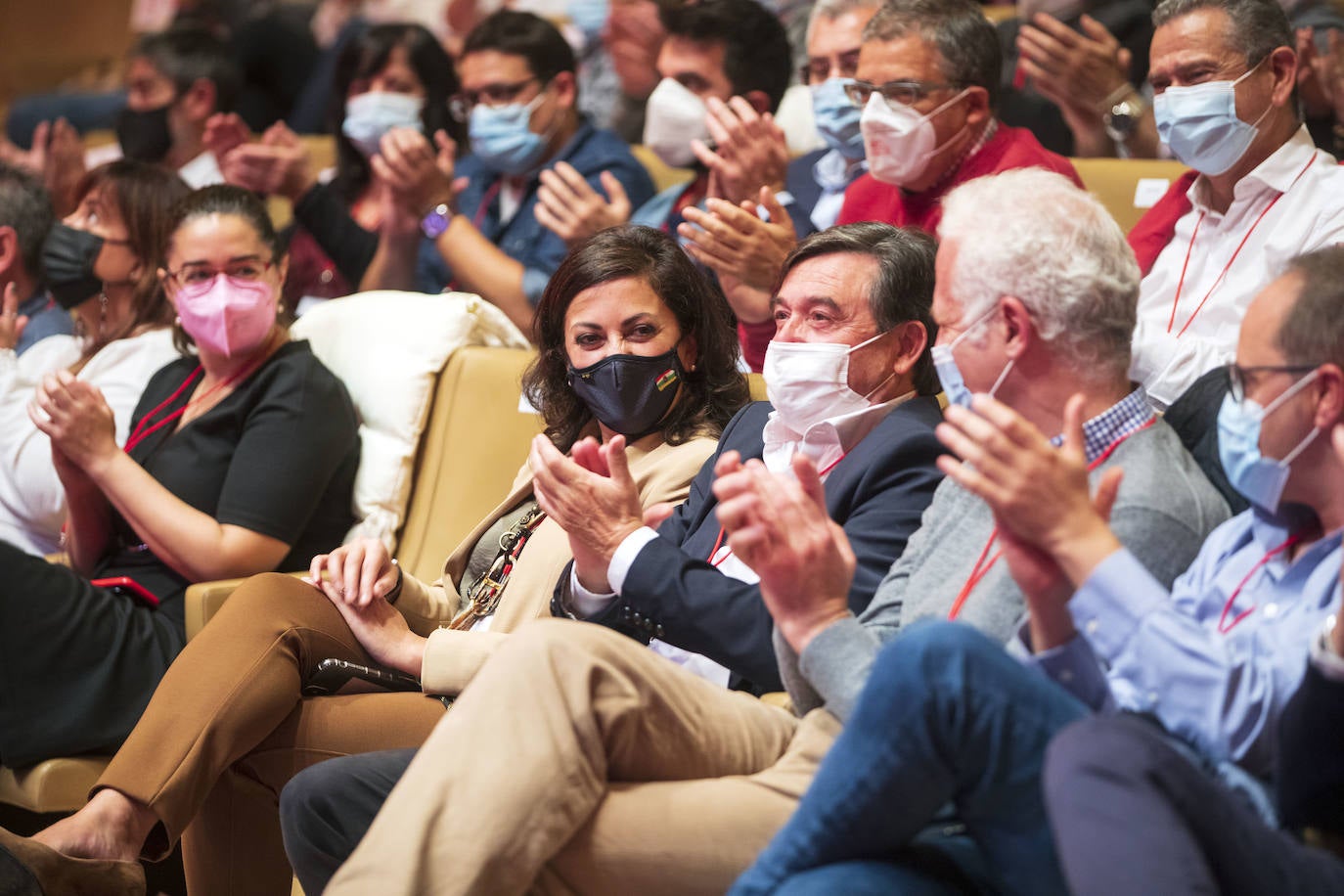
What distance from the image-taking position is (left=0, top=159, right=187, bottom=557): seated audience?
132 inches

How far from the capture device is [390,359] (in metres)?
3.26

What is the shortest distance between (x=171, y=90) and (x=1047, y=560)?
4411 millimetres

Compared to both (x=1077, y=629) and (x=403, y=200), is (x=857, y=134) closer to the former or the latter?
(x=403, y=200)

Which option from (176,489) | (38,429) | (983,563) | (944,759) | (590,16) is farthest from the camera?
(590,16)

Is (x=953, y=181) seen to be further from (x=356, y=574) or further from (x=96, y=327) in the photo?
(x=96, y=327)

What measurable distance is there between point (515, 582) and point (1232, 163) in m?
1.49

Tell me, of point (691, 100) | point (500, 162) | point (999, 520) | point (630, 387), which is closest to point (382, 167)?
point (500, 162)

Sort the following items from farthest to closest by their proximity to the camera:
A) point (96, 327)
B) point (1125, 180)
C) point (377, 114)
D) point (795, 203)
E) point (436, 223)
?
point (377, 114)
point (436, 223)
point (96, 327)
point (795, 203)
point (1125, 180)

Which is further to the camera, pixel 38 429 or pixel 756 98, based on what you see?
pixel 756 98

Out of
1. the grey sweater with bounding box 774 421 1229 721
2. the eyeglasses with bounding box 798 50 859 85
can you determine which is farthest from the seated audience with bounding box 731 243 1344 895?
the eyeglasses with bounding box 798 50 859 85

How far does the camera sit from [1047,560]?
1.66m

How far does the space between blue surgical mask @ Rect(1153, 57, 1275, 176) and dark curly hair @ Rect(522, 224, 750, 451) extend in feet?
2.89

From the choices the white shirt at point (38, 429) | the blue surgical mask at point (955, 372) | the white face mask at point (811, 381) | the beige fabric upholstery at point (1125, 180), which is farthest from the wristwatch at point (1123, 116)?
the white shirt at point (38, 429)

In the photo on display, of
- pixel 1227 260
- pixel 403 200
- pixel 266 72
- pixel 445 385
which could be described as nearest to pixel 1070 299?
pixel 1227 260
